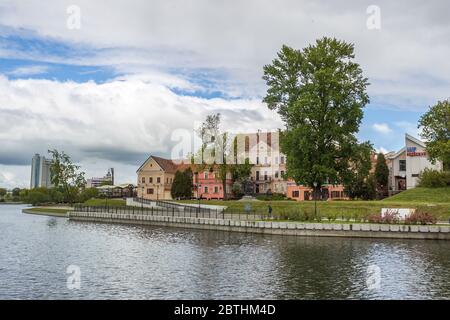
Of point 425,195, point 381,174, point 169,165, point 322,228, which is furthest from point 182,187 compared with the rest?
point 322,228

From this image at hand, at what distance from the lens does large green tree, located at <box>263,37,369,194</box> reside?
5628 cm

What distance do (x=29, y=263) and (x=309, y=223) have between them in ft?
83.6

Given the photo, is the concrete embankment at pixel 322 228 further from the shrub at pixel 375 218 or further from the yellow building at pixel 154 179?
the yellow building at pixel 154 179

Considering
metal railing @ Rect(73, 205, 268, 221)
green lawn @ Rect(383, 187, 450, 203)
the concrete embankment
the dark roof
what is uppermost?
the dark roof

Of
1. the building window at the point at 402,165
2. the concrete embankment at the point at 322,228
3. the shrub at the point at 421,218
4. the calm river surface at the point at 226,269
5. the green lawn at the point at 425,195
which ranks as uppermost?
the building window at the point at 402,165

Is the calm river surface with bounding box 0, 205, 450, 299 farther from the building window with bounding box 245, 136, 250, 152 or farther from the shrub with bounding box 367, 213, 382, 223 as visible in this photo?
the building window with bounding box 245, 136, 250, 152

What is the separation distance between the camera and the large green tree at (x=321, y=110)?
5628 cm

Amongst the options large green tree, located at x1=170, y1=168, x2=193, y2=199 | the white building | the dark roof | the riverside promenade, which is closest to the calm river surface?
the riverside promenade

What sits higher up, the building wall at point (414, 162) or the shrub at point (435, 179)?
the building wall at point (414, 162)

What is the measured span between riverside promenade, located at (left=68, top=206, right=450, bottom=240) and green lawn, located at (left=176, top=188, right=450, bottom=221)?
4.63 m

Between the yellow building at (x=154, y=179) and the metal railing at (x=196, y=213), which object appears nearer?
the metal railing at (x=196, y=213)

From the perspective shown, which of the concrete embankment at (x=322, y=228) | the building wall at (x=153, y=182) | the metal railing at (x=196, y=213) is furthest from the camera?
the building wall at (x=153, y=182)

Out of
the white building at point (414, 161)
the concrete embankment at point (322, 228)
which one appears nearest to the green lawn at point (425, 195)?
the white building at point (414, 161)

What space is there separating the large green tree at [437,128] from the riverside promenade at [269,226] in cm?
2704
